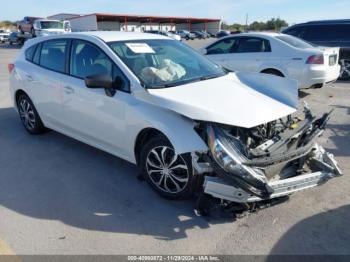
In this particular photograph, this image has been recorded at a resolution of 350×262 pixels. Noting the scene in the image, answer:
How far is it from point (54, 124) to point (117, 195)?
6.42ft

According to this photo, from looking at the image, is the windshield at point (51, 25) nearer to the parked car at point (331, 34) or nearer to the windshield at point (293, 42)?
the parked car at point (331, 34)

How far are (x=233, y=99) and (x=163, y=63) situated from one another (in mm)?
1141

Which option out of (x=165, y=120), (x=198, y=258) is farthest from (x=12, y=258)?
(x=165, y=120)

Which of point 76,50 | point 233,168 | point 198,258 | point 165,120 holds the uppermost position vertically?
point 76,50

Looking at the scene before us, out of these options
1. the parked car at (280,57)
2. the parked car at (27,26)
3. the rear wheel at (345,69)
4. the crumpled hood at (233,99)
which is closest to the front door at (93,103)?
the crumpled hood at (233,99)

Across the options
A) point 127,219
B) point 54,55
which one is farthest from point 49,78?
point 127,219

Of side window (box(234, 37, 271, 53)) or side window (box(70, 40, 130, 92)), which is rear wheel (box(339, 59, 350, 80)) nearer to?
side window (box(234, 37, 271, 53))

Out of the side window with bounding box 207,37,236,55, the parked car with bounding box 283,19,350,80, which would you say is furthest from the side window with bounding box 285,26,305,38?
the side window with bounding box 207,37,236,55

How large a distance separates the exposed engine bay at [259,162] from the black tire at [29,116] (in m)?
3.45

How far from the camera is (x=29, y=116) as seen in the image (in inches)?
230

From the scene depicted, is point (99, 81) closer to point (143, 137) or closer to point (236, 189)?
point (143, 137)

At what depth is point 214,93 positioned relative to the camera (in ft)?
12.4

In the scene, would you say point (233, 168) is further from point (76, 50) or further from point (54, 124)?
point (54, 124)

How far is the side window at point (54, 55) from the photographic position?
494 centimetres
